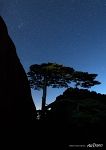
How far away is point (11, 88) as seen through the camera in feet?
37.6

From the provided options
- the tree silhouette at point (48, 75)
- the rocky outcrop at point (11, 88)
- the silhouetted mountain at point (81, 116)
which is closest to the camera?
the rocky outcrop at point (11, 88)

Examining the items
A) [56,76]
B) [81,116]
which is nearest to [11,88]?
[81,116]

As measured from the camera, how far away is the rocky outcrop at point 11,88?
10641 mm

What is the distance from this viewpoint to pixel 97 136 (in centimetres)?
1945

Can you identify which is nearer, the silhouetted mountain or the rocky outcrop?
the rocky outcrop

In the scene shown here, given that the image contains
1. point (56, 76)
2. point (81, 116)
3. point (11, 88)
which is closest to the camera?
point (11, 88)

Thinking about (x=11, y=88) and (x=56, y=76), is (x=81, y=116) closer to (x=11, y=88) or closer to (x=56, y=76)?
(x=11, y=88)

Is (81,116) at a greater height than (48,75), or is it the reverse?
(48,75)

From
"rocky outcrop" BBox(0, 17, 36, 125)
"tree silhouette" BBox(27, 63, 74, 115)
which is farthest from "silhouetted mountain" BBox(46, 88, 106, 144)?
"tree silhouette" BBox(27, 63, 74, 115)

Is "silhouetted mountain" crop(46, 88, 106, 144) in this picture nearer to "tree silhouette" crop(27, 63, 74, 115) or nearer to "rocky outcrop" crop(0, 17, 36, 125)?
"rocky outcrop" crop(0, 17, 36, 125)

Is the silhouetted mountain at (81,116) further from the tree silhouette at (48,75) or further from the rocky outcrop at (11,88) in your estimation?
the tree silhouette at (48,75)

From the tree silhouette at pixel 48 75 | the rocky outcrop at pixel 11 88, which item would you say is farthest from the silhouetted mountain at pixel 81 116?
the tree silhouette at pixel 48 75

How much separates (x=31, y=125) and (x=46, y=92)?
30432 mm

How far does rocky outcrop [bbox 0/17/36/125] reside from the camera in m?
10.6
